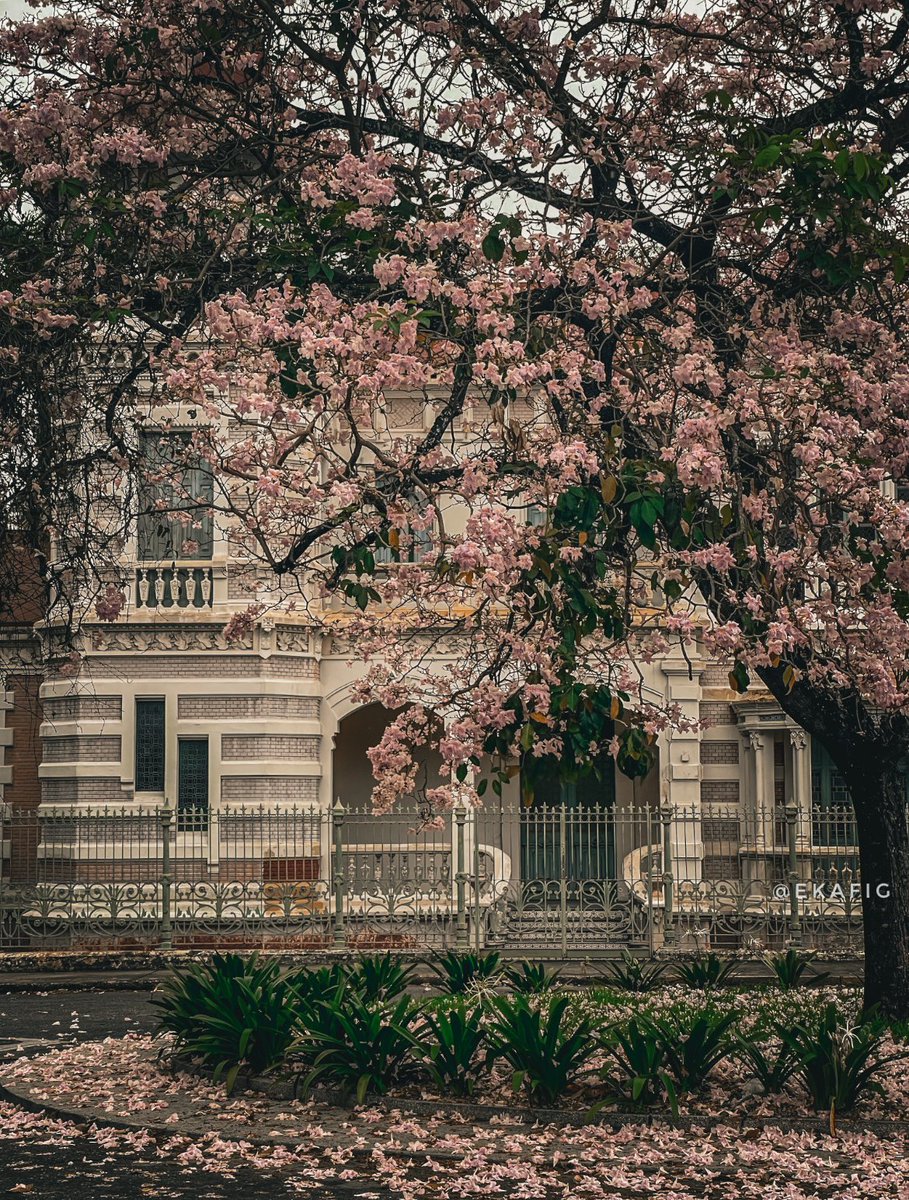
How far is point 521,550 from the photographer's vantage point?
10.9m

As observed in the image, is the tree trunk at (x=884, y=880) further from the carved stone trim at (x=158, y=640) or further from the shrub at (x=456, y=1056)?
the carved stone trim at (x=158, y=640)

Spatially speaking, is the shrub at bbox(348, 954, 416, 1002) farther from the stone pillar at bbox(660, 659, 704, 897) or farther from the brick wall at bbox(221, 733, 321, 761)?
the stone pillar at bbox(660, 659, 704, 897)

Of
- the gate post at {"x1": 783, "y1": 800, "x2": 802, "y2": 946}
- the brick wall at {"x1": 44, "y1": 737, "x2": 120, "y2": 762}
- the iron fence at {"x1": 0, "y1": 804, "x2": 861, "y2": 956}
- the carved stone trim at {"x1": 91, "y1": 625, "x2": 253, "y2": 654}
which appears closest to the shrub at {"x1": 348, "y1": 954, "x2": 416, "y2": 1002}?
the iron fence at {"x1": 0, "y1": 804, "x2": 861, "y2": 956}

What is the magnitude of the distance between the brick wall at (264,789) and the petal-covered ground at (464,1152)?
1459cm

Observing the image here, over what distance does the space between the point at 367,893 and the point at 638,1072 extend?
1297 cm

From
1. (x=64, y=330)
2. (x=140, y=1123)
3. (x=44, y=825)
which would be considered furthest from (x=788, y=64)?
(x=44, y=825)

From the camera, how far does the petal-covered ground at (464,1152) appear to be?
9.35 meters

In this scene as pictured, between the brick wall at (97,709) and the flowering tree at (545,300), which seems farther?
the brick wall at (97,709)

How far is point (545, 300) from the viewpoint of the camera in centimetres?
1259

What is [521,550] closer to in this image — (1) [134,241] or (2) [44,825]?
(1) [134,241]

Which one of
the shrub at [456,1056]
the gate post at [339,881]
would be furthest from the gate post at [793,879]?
the shrub at [456,1056]

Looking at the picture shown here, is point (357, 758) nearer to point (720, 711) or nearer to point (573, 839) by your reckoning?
point (573, 839)

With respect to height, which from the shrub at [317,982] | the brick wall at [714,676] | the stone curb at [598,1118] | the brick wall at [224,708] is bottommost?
the stone curb at [598,1118]

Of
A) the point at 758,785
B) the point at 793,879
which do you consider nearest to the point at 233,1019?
the point at 793,879
